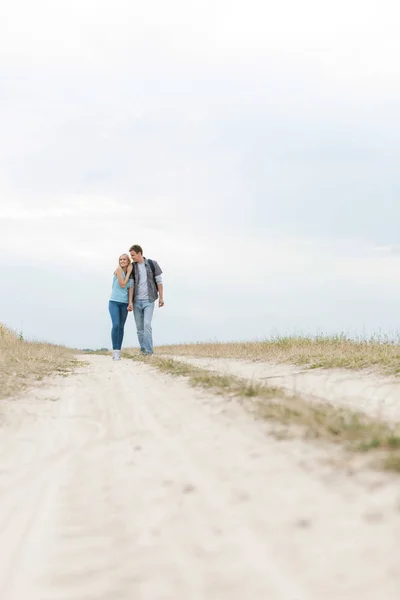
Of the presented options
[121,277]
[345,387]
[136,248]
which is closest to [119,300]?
[121,277]

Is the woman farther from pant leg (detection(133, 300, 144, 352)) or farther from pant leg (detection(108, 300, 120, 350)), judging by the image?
pant leg (detection(133, 300, 144, 352))

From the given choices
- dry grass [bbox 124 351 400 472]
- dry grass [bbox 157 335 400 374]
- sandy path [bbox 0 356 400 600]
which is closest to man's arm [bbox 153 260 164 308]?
dry grass [bbox 157 335 400 374]

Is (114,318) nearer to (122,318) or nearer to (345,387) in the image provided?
(122,318)

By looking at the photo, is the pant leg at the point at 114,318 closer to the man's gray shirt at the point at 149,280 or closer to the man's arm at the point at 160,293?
the man's gray shirt at the point at 149,280

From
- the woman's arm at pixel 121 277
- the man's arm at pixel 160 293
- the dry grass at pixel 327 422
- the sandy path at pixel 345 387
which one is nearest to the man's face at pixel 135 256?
the woman's arm at pixel 121 277

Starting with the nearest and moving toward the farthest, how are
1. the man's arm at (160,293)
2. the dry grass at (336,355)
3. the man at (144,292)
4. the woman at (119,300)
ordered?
the dry grass at (336,355) → the woman at (119,300) → the man at (144,292) → the man's arm at (160,293)

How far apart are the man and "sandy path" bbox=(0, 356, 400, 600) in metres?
9.30

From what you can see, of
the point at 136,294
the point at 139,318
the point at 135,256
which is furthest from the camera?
the point at 139,318

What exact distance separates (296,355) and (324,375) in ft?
7.89

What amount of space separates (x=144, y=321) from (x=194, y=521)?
10889mm

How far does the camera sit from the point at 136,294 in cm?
1297

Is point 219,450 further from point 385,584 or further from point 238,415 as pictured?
point 385,584

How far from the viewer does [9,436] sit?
3.98 m

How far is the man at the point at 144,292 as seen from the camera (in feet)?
42.3
